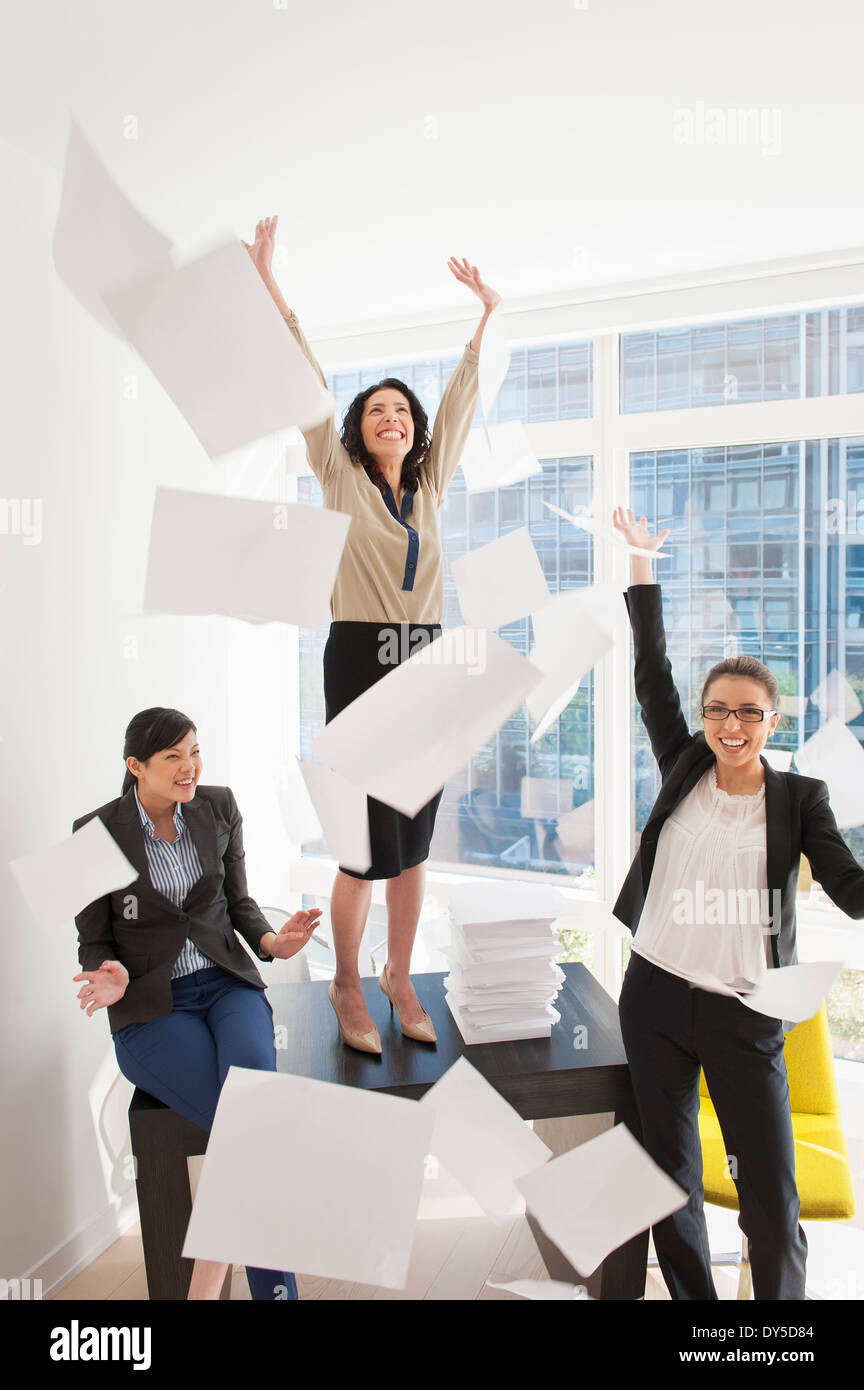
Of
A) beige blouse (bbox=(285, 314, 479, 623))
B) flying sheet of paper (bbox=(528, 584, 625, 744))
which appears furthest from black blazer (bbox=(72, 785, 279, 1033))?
flying sheet of paper (bbox=(528, 584, 625, 744))

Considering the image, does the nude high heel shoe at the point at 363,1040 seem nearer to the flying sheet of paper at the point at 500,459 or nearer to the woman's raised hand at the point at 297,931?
the woman's raised hand at the point at 297,931

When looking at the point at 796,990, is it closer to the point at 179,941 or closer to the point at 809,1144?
the point at 809,1144

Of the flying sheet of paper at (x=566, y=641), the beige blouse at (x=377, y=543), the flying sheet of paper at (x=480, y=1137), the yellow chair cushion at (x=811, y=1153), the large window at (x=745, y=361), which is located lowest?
the yellow chair cushion at (x=811, y=1153)

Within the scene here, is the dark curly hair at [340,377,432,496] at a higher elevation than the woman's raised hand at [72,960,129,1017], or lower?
higher

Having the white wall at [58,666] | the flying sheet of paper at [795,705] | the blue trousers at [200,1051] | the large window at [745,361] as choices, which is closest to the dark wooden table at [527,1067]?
the blue trousers at [200,1051]

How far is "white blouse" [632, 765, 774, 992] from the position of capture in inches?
67.0

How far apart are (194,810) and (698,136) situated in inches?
74.9

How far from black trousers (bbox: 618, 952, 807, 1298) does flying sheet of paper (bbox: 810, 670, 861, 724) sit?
146cm

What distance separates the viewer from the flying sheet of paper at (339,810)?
44.3 inches

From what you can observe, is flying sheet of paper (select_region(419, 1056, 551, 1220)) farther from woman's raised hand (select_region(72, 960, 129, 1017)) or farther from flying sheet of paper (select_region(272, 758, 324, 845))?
woman's raised hand (select_region(72, 960, 129, 1017))

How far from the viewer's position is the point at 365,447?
1701 millimetres

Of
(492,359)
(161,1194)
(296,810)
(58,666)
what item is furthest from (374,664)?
(161,1194)

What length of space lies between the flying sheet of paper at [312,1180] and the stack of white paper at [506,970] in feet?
2.75

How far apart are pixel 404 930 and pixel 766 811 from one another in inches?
31.8
